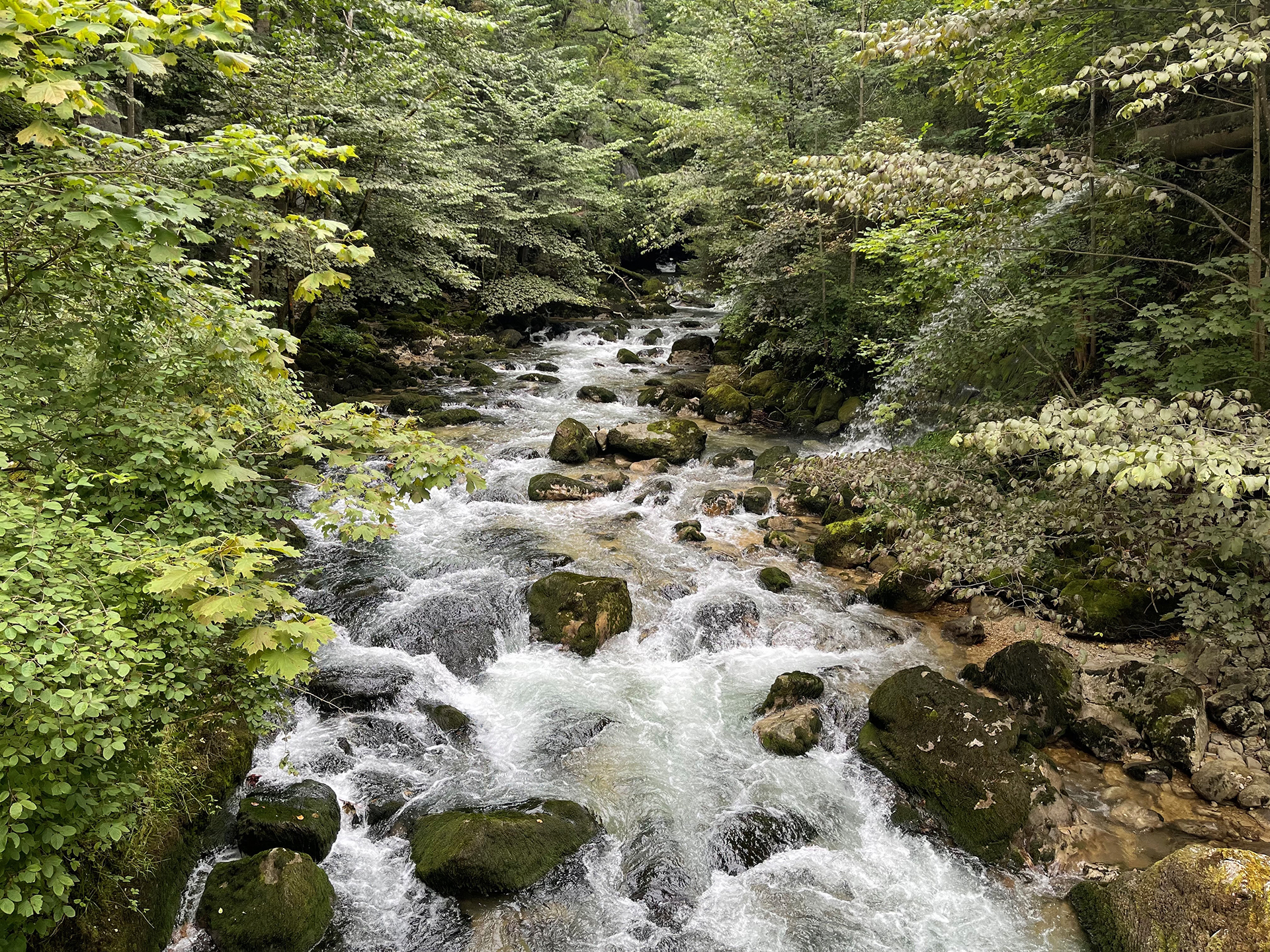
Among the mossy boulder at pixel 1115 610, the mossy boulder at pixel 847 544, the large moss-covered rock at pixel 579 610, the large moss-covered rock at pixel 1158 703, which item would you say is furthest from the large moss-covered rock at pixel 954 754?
the mossy boulder at pixel 847 544

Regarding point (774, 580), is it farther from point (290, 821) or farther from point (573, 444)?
point (290, 821)

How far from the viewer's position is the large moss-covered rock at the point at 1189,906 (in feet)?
13.4

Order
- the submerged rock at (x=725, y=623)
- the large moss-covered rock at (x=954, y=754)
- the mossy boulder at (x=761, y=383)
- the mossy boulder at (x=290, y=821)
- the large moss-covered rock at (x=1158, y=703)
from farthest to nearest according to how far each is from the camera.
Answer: the mossy boulder at (x=761, y=383) → the submerged rock at (x=725, y=623) → the large moss-covered rock at (x=1158, y=703) → the large moss-covered rock at (x=954, y=754) → the mossy boulder at (x=290, y=821)

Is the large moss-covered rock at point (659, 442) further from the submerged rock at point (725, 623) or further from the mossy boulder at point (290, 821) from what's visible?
the mossy boulder at point (290, 821)

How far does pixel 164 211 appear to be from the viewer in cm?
324

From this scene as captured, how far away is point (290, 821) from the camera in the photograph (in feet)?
16.3

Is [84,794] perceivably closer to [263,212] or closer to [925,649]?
[263,212]

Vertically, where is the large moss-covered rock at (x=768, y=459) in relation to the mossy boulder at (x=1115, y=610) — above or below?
below

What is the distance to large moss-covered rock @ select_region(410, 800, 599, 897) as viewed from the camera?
4902 mm

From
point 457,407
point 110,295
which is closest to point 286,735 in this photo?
point 110,295

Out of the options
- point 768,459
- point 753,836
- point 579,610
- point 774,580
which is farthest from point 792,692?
point 768,459

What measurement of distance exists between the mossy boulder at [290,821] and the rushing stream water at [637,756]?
0.18m

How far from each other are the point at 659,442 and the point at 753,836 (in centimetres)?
858

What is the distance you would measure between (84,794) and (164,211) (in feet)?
9.12
